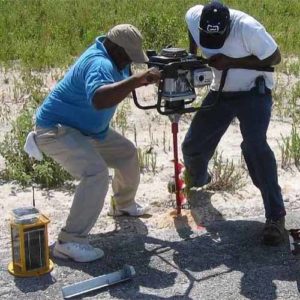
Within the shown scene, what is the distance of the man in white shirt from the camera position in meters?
5.10

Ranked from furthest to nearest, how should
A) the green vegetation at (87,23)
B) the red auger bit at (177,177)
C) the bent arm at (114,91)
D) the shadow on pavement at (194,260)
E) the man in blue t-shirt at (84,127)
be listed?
the green vegetation at (87,23)
the red auger bit at (177,177)
the man in blue t-shirt at (84,127)
the shadow on pavement at (194,260)
the bent arm at (114,91)

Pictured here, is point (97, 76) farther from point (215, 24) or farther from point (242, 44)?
point (242, 44)

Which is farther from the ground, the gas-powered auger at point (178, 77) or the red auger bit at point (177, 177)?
the gas-powered auger at point (178, 77)

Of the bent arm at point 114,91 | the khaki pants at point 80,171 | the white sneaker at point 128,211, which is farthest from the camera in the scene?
the white sneaker at point 128,211

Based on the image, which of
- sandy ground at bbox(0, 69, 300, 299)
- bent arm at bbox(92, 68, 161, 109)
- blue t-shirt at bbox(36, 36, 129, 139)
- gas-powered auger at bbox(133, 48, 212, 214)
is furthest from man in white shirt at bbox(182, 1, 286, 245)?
bent arm at bbox(92, 68, 161, 109)

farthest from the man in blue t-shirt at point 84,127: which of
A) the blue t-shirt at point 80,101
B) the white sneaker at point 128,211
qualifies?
the white sneaker at point 128,211

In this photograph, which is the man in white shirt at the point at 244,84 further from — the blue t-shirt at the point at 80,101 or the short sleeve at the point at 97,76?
the short sleeve at the point at 97,76

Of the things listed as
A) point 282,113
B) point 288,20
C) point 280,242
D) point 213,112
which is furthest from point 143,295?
point 288,20

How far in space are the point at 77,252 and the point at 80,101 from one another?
1.00m

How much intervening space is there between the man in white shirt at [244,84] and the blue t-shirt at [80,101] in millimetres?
652

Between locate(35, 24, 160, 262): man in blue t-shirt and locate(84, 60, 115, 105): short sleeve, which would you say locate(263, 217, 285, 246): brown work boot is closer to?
locate(35, 24, 160, 262): man in blue t-shirt

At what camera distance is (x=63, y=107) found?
202 inches

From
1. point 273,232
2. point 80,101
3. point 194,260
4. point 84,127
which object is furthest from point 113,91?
point 273,232

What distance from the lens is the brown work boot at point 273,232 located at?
5.32 metres
